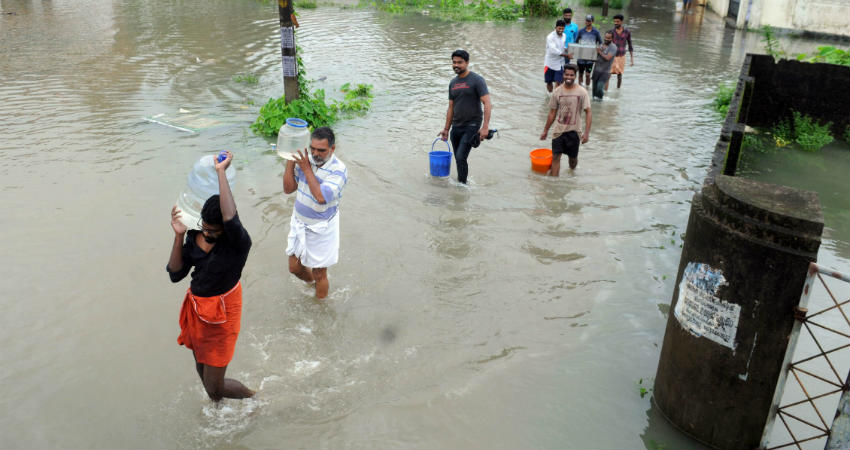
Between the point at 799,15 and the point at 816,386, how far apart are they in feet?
72.7

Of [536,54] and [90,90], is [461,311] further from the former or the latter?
[536,54]

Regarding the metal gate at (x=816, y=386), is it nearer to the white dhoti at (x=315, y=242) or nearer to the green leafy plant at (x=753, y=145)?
the white dhoti at (x=315, y=242)

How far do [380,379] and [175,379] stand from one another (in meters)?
1.59

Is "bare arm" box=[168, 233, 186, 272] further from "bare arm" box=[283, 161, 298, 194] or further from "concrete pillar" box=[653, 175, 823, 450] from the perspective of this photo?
"concrete pillar" box=[653, 175, 823, 450]

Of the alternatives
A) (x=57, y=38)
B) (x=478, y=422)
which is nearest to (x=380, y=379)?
(x=478, y=422)

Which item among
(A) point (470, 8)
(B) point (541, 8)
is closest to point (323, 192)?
(B) point (541, 8)

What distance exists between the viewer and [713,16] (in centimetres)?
2992

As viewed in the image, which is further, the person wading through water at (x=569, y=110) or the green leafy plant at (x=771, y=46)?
the green leafy plant at (x=771, y=46)

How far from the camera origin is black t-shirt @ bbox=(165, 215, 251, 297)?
4.06 metres

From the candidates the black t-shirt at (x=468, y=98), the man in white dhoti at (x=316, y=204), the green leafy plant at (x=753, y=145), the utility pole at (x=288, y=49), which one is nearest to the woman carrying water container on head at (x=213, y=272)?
the man in white dhoti at (x=316, y=204)

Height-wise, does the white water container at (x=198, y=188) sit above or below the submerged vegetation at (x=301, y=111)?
above

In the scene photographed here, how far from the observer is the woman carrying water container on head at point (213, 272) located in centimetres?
395

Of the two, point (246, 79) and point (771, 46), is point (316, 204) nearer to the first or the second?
point (246, 79)

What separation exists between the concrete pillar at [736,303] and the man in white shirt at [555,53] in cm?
978
